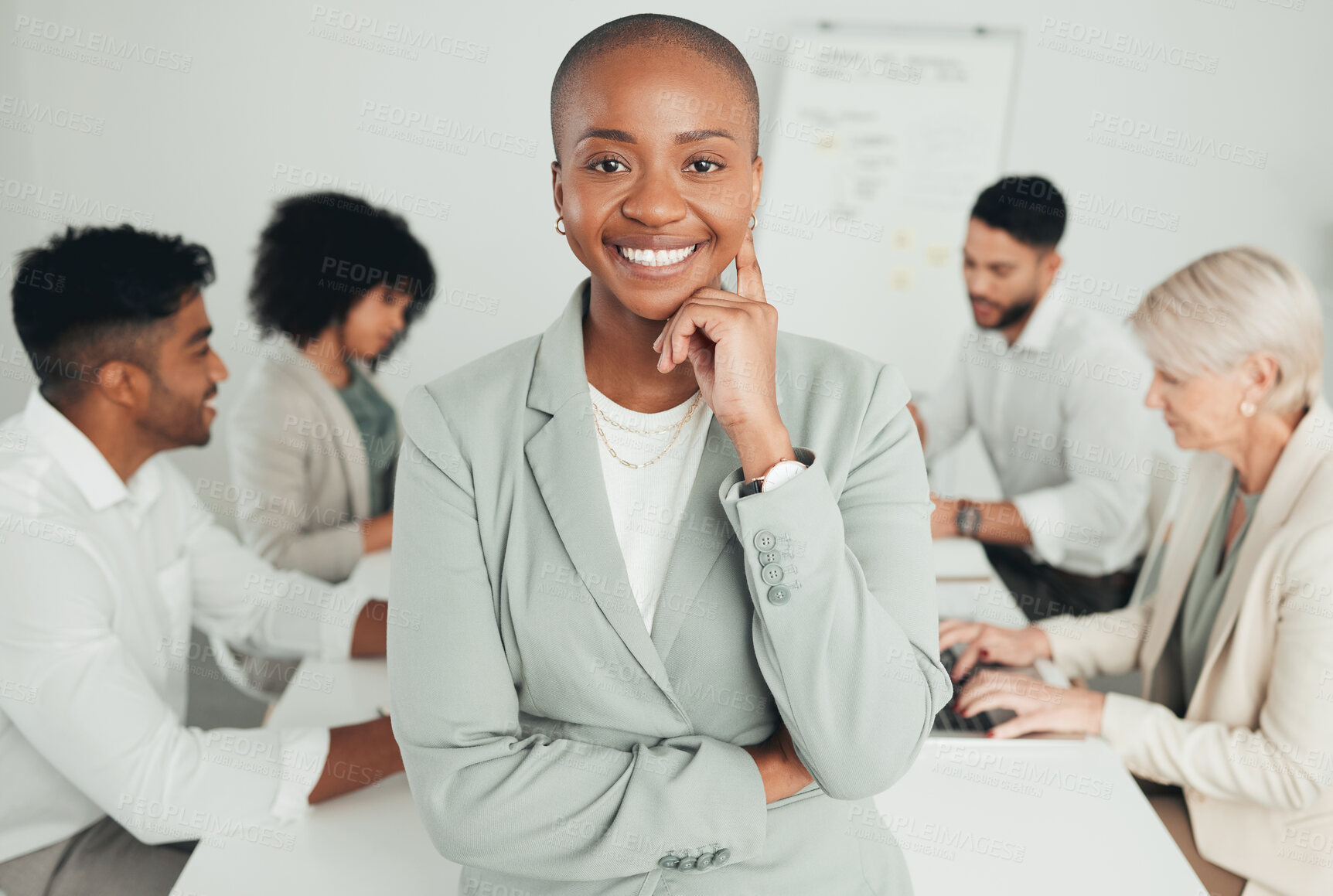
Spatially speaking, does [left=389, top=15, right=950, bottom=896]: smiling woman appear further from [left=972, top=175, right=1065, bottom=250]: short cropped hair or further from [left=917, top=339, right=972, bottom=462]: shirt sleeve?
[left=917, top=339, right=972, bottom=462]: shirt sleeve

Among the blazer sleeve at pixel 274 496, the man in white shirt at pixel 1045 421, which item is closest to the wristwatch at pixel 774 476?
the man in white shirt at pixel 1045 421

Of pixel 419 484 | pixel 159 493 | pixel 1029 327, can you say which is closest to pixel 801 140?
pixel 1029 327

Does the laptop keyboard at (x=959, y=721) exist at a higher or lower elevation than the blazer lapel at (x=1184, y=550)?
lower

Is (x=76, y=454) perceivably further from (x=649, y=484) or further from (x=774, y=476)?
(x=774, y=476)

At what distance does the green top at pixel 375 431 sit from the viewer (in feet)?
9.98

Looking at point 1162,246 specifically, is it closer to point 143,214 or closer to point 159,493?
point 159,493

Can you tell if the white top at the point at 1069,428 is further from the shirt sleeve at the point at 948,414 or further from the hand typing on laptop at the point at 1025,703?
the hand typing on laptop at the point at 1025,703

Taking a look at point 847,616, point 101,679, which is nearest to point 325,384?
point 101,679

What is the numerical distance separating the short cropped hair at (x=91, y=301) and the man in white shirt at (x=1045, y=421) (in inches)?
81.1

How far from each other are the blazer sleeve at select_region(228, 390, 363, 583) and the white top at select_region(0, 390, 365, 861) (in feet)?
2.28

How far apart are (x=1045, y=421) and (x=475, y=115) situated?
2640mm

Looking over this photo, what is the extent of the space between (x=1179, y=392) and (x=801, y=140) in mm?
2526

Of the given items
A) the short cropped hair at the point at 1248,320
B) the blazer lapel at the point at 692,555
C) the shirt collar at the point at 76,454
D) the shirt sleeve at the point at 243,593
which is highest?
the short cropped hair at the point at 1248,320

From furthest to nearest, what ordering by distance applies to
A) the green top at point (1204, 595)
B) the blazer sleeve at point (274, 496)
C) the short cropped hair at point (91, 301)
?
the blazer sleeve at point (274, 496), the green top at point (1204, 595), the short cropped hair at point (91, 301)
